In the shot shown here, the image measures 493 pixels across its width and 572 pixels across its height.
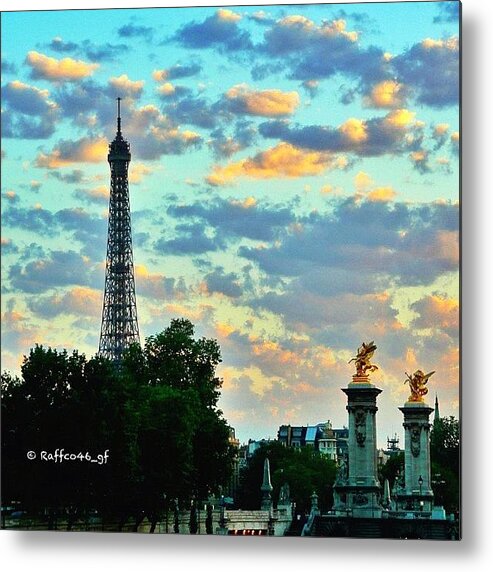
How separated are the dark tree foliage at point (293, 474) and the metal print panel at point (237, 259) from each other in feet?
0.10

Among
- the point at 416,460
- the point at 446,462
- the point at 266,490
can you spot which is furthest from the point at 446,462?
the point at 266,490

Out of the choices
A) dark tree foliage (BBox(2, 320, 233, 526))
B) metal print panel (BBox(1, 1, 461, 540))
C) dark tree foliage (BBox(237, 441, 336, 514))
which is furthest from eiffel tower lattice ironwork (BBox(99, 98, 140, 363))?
dark tree foliage (BBox(237, 441, 336, 514))

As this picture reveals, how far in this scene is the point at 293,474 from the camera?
57.8ft

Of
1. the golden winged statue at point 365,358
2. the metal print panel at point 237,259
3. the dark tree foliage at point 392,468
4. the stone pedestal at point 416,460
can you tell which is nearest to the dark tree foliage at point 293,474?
the metal print panel at point 237,259

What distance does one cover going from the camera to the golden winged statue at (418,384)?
16844 mm

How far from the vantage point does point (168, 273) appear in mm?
17578

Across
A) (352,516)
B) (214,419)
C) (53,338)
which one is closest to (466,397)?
(352,516)

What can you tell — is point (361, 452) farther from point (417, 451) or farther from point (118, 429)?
point (118, 429)

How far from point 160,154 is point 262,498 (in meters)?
3.32

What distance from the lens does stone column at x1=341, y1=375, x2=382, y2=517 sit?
1720 centimetres

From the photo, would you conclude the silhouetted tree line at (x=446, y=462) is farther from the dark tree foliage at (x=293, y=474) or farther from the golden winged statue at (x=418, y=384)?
the dark tree foliage at (x=293, y=474)

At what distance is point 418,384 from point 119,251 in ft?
9.89

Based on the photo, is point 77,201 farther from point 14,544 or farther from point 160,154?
point 14,544

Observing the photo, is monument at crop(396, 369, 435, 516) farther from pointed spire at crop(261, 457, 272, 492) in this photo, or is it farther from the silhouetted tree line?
pointed spire at crop(261, 457, 272, 492)
